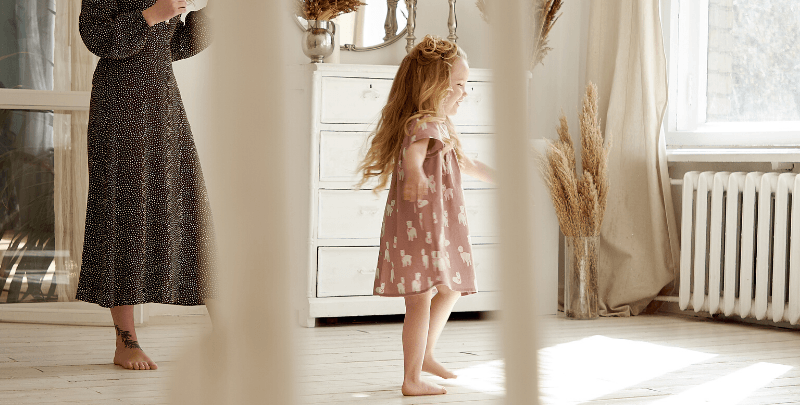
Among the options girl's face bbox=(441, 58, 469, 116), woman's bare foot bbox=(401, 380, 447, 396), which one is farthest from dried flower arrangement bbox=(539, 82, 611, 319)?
woman's bare foot bbox=(401, 380, 447, 396)

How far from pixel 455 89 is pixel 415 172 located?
238 millimetres

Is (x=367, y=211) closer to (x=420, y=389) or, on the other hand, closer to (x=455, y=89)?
(x=455, y=89)

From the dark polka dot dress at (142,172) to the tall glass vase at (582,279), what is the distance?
1.62 metres

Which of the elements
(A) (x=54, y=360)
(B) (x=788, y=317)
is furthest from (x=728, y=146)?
(A) (x=54, y=360)

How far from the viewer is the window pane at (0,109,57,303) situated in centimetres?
263

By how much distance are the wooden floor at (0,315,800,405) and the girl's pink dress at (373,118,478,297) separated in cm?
18

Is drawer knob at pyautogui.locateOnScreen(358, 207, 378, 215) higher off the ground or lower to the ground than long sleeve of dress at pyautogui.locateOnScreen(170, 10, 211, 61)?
lower

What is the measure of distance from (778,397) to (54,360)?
169 cm

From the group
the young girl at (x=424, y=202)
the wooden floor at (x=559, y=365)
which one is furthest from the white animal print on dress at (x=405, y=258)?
the wooden floor at (x=559, y=365)

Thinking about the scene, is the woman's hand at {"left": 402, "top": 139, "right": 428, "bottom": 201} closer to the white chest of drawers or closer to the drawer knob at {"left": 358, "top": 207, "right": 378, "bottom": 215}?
the white chest of drawers

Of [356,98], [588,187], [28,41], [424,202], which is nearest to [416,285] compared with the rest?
[424,202]

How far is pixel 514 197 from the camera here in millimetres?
310

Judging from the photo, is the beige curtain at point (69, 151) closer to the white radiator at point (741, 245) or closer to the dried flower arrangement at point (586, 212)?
the dried flower arrangement at point (586, 212)

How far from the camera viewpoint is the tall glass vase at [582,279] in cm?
280
